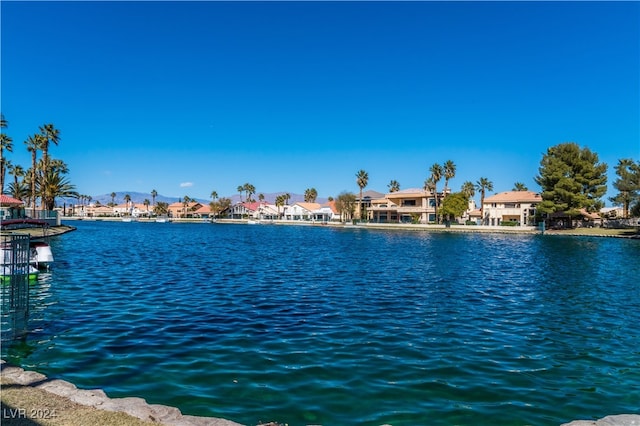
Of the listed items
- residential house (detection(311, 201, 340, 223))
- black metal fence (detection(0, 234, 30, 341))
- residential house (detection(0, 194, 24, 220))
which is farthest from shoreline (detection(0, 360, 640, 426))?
residential house (detection(311, 201, 340, 223))

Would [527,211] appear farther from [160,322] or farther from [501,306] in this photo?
[160,322]

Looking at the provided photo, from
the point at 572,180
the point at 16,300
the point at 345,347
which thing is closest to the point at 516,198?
the point at 572,180

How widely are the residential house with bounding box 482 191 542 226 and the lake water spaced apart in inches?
3623

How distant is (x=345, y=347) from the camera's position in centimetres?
1199

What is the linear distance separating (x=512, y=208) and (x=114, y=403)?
117 meters

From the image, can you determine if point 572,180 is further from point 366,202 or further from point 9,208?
point 9,208

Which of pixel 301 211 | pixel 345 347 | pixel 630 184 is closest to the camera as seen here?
pixel 345 347

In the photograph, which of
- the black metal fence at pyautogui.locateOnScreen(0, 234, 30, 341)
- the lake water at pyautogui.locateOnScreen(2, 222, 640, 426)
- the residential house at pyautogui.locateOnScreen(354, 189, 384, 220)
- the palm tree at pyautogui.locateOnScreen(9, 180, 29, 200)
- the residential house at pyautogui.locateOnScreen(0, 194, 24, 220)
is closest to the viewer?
the lake water at pyautogui.locateOnScreen(2, 222, 640, 426)

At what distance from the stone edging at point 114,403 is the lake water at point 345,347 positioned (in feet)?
3.61

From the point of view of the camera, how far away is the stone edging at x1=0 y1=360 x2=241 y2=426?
248 inches

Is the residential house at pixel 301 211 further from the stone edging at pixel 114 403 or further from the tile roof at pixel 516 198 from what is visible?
the stone edging at pixel 114 403

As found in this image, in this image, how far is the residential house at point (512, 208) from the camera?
109062 mm

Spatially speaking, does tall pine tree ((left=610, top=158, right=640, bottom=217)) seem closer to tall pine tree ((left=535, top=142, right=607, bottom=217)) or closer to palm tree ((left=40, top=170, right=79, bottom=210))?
tall pine tree ((left=535, top=142, right=607, bottom=217))

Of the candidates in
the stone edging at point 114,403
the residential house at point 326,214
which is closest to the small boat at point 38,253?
the stone edging at point 114,403
